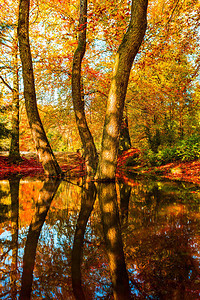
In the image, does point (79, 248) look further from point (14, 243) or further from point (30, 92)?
point (30, 92)

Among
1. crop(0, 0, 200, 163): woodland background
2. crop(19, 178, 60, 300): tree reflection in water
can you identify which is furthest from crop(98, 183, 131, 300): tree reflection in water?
crop(0, 0, 200, 163): woodland background

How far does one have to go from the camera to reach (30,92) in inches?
256

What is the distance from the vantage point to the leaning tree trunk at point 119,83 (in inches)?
188

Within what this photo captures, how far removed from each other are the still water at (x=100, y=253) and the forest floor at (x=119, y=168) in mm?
4392

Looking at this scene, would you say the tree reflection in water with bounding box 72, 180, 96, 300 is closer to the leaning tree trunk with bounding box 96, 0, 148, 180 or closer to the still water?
the still water

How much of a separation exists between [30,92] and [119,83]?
125 inches

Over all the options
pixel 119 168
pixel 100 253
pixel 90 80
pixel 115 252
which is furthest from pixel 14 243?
pixel 119 168

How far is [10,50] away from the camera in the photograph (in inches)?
424

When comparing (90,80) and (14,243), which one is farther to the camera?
(90,80)

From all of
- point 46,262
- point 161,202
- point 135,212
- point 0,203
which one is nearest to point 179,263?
point 46,262

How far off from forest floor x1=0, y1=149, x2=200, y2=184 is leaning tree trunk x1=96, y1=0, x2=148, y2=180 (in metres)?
2.71

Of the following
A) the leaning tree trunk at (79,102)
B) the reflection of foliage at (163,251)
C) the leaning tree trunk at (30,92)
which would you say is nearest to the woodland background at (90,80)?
the leaning tree trunk at (79,102)

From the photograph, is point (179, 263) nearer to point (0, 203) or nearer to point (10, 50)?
point (0, 203)

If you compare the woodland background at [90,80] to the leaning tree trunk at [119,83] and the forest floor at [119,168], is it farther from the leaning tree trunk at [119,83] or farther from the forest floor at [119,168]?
the leaning tree trunk at [119,83]
